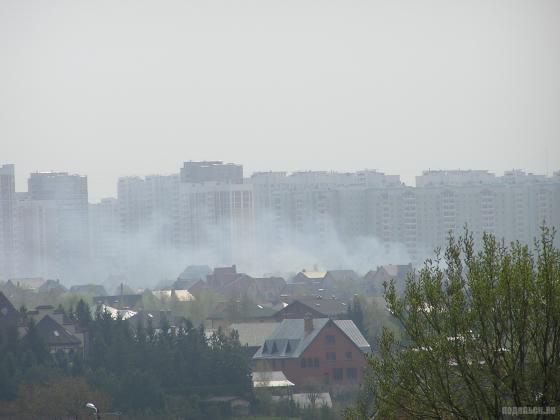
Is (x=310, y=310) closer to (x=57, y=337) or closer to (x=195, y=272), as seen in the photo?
(x=57, y=337)

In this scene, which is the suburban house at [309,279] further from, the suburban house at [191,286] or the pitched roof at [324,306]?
the pitched roof at [324,306]

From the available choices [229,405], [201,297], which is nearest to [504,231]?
[201,297]

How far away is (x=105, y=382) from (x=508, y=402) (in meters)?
21.2

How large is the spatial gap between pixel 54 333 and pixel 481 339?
27.0 metres

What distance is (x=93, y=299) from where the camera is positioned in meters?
59.6

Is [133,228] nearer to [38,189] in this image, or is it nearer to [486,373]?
[38,189]

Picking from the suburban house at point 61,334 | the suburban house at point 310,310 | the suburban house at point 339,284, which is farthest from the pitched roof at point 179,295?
the suburban house at point 61,334

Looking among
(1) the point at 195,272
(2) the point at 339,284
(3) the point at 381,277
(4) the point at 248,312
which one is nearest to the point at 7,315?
(4) the point at 248,312

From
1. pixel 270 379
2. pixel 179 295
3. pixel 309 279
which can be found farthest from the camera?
pixel 309 279

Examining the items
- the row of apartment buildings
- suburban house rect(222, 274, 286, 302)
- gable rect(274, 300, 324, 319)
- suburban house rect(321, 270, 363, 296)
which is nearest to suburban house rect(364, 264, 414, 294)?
suburban house rect(321, 270, 363, 296)

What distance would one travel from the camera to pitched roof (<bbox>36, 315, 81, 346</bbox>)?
3778 cm

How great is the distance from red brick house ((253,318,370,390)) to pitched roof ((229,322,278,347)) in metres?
1.79

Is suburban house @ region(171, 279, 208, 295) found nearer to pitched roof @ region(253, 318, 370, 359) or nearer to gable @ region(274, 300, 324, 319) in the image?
gable @ region(274, 300, 324, 319)

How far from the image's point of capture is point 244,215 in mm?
115625
